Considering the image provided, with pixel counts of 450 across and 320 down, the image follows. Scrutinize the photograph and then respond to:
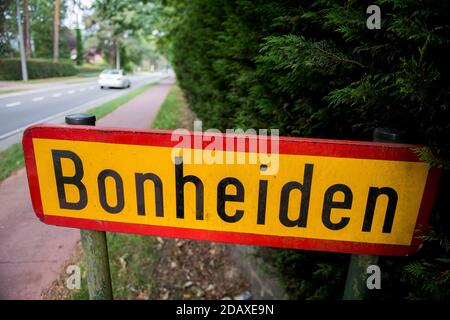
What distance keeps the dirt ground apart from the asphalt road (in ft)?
5.76

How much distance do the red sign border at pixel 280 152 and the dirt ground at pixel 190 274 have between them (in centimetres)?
194

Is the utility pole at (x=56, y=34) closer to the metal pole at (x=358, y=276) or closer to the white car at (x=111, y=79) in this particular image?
the white car at (x=111, y=79)

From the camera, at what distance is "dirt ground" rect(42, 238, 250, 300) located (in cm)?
297

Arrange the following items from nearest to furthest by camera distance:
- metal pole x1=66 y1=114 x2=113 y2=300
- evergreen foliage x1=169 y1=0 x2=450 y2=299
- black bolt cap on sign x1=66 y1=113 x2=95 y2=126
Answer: evergreen foliage x1=169 y1=0 x2=450 y2=299 → black bolt cap on sign x1=66 y1=113 x2=95 y2=126 → metal pole x1=66 y1=114 x2=113 y2=300

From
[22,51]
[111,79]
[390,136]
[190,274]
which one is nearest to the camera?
[390,136]

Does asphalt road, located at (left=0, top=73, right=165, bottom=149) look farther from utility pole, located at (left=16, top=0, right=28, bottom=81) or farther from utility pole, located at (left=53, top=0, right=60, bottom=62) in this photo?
utility pole, located at (left=53, top=0, right=60, bottom=62)

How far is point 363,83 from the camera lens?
3.55ft

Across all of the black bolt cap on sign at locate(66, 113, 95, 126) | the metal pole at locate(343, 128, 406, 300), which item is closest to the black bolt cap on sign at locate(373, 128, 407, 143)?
the metal pole at locate(343, 128, 406, 300)

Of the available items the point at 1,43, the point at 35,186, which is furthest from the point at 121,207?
the point at 1,43

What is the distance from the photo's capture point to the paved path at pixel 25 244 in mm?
1431

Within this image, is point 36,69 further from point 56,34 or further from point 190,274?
point 190,274

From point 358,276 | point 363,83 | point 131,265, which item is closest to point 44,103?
point 363,83

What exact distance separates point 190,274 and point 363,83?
9.35ft

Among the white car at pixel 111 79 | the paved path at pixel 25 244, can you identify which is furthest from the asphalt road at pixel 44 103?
the paved path at pixel 25 244
